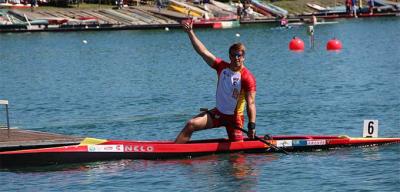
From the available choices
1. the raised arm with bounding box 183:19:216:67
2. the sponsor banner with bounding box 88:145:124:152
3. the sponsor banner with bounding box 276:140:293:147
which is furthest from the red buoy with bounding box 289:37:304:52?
the raised arm with bounding box 183:19:216:67

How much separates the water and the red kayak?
188 millimetres

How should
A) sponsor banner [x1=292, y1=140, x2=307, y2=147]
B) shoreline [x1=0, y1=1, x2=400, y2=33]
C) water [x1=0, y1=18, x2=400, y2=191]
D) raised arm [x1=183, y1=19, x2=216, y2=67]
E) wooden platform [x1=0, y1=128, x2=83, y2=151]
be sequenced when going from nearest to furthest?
water [x1=0, y1=18, x2=400, y2=191]
raised arm [x1=183, y1=19, x2=216, y2=67]
wooden platform [x1=0, y1=128, x2=83, y2=151]
sponsor banner [x1=292, y1=140, x2=307, y2=147]
shoreline [x1=0, y1=1, x2=400, y2=33]

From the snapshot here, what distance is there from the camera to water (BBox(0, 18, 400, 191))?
19.3m

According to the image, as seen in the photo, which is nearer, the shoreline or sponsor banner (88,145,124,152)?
sponsor banner (88,145,124,152)

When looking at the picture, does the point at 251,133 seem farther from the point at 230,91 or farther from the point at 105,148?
the point at 105,148

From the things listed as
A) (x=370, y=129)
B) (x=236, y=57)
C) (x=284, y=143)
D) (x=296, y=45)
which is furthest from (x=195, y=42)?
(x=296, y=45)

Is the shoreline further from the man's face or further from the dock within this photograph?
the man's face

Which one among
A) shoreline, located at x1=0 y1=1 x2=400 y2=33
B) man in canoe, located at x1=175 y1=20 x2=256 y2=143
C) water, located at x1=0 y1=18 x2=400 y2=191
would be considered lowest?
water, located at x1=0 y1=18 x2=400 y2=191

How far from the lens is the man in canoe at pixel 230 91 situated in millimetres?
19906

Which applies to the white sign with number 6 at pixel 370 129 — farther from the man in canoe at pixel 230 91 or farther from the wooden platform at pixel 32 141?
the wooden platform at pixel 32 141

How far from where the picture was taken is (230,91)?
20.2m

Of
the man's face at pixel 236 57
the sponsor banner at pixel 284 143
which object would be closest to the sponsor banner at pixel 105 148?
the man's face at pixel 236 57

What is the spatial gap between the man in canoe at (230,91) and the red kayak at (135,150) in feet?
1.47

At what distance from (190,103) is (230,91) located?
14.6 m
